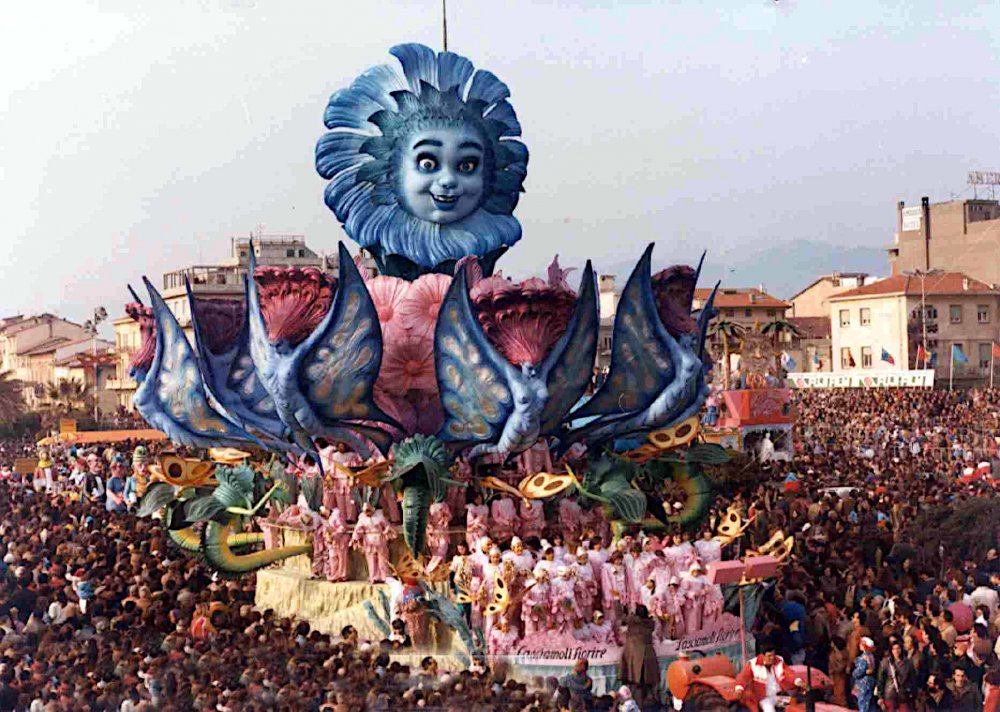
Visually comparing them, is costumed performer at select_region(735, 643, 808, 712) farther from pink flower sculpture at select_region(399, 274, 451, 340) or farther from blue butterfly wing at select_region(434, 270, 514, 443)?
pink flower sculpture at select_region(399, 274, 451, 340)

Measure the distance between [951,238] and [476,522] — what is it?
47.9 meters

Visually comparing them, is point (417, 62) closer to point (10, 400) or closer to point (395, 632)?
point (395, 632)

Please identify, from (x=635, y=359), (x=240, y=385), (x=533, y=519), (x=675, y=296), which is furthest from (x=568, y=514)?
(x=240, y=385)

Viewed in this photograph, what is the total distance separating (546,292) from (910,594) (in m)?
5.74

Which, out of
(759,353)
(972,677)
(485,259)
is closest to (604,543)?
(485,259)

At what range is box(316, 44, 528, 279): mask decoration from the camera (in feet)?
68.3

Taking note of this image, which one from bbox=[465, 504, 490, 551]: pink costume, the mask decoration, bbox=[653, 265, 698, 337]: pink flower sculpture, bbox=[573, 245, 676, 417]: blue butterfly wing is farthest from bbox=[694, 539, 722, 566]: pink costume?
the mask decoration

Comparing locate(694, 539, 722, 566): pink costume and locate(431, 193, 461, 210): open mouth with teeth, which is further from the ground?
locate(431, 193, 461, 210): open mouth with teeth

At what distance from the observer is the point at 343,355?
18188mm

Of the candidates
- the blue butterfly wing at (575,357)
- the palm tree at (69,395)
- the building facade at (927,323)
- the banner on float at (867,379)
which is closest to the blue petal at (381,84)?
the blue butterfly wing at (575,357)

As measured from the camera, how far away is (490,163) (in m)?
21.6

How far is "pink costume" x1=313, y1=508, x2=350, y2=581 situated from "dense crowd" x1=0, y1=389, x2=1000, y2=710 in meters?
0.92

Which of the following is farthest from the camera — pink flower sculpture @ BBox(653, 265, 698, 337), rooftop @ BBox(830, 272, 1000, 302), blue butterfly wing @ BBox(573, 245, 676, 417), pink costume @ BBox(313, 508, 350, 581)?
rooftop @ BBox(830, 272, 1000, 302)

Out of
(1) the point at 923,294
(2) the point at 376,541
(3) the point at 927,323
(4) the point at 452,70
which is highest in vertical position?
(4) the point at 452,70
